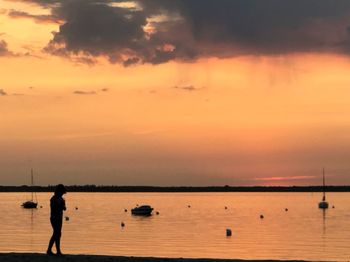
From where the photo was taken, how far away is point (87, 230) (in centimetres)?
8219

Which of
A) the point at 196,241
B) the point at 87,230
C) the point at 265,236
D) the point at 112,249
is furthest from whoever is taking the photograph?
the point at 87,230

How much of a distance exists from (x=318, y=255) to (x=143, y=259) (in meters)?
27.4

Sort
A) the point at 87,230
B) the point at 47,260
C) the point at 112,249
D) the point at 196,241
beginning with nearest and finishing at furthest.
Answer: the point at 47,260, the point at 112,249, the point at 196,241, the point at 87,230

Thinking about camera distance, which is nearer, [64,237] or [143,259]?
[143,259]

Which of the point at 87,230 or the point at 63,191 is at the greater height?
the point at 63,191

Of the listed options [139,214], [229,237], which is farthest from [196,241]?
[139,214]

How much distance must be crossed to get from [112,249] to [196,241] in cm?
1152

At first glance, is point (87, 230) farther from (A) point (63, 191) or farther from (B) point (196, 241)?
(A) point (63, 191)

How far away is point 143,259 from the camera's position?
2770 cm

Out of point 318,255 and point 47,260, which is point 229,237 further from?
point 47,260

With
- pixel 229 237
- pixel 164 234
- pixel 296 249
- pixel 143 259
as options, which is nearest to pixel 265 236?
pixel 229 237

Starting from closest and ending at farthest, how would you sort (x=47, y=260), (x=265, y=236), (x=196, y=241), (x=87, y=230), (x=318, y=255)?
(x=47, y=260), (x=318, y=255), (x=196, y=241), (x=265, y=236), (x=87, y=230)

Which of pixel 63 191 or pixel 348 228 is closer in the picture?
pixel 63 191

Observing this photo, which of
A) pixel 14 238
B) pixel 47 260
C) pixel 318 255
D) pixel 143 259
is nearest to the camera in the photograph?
pixel 47 260
